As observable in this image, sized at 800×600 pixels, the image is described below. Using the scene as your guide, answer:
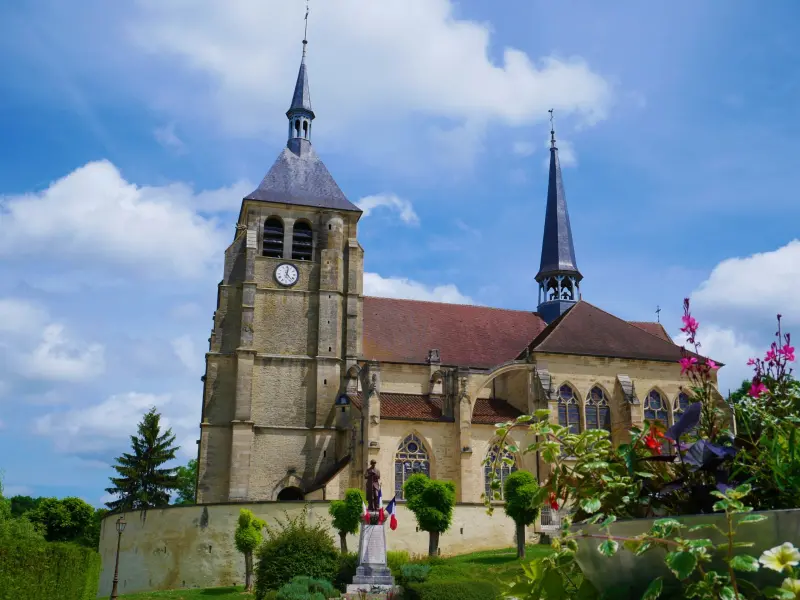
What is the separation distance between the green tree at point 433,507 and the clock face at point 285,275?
15375mm

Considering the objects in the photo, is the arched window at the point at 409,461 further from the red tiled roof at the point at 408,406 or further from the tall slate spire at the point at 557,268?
the tall slate spire at the point at 557,268

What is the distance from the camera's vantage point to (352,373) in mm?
36594

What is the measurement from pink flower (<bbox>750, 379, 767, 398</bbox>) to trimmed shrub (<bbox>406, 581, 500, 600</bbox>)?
15680mm

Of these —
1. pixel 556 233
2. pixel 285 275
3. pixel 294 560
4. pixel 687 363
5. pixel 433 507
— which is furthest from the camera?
pixel 556 233

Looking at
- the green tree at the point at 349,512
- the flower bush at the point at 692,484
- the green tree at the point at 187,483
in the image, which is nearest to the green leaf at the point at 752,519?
the flower bush at the point at 692,484

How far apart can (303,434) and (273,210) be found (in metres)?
11.6

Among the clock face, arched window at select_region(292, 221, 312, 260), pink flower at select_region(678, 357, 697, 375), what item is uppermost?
arched window at select_region(292, 221, 312, 260)

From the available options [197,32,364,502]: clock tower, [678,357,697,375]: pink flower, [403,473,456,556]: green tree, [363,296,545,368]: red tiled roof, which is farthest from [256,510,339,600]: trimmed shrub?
[678,357,697,375]: pink flower

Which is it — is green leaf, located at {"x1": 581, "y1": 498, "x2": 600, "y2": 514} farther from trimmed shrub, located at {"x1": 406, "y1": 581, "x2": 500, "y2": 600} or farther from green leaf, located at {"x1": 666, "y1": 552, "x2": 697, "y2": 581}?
trimmed shrub, located at {"x1": 406, "y1": 581, "x2": 500, "y2": 600}

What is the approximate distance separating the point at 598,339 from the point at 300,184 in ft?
57.6

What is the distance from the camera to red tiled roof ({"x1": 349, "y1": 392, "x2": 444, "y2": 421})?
31953 millimetres

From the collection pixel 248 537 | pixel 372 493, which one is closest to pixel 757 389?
pixel 372 493

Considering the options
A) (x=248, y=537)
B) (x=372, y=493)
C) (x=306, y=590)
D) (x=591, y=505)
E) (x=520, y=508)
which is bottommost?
(x=306, y=590)

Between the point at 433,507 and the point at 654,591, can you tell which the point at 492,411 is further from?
the point at 654,591
